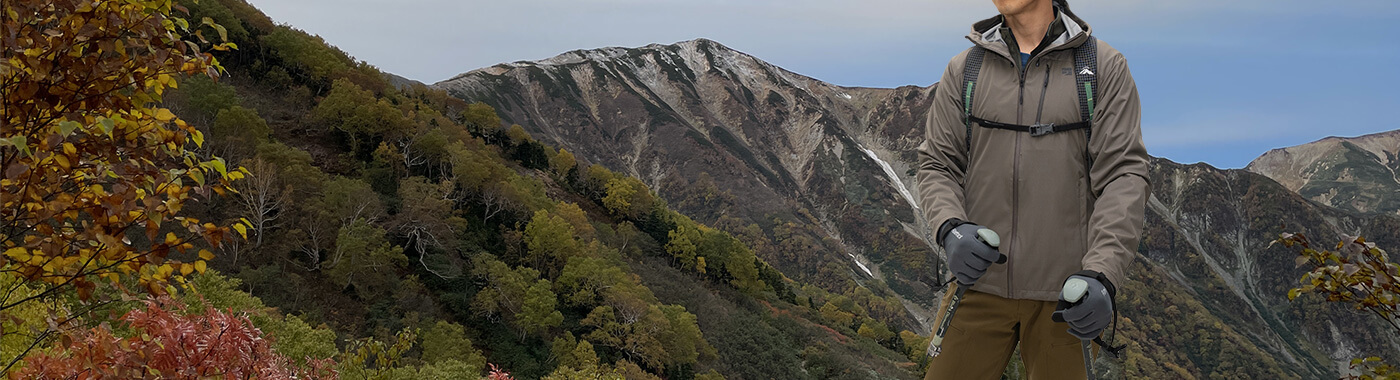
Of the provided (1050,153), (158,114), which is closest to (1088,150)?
(1050,153)

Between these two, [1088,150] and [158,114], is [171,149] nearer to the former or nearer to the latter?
[158,114]

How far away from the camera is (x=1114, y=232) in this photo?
2695mm

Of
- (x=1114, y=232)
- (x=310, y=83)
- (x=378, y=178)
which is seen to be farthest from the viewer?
(x=310, y=83)

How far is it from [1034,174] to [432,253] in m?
53.0

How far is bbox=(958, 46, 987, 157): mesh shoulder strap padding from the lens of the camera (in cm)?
325

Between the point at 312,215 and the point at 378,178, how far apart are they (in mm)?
10883

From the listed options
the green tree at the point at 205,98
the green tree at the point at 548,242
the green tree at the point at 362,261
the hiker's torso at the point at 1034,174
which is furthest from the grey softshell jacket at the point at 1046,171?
the green tree at the point at 548,242

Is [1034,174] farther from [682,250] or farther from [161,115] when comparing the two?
[682,250]

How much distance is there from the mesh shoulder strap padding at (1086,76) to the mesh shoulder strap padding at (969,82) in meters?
0.41

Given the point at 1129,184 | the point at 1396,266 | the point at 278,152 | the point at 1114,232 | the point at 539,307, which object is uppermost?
the point at 1129,184

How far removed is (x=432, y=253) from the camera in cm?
5134

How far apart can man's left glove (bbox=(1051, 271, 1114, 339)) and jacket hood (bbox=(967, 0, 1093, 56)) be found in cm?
104

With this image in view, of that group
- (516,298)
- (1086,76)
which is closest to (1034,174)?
(1086,76)

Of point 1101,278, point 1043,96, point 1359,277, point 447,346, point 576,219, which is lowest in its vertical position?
point 447,346
